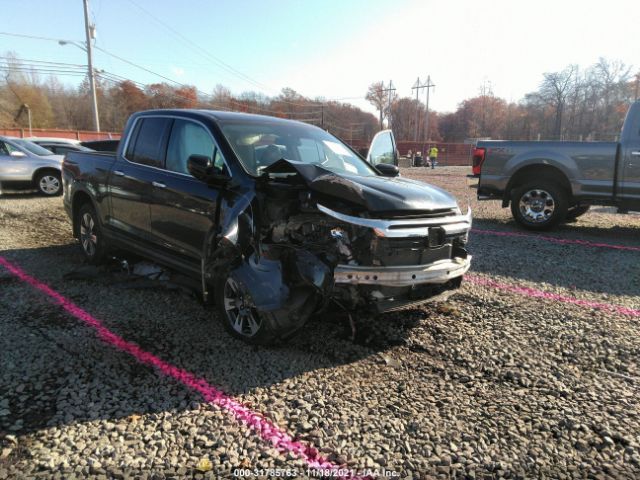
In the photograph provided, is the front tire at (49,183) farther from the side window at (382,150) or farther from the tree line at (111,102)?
the tree line at (111,102)

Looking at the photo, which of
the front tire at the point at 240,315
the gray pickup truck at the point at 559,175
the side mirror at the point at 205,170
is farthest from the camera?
the gray pickup truck at the point at 559,175

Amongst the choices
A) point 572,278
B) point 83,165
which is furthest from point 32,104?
point 572,278

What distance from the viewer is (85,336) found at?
3699 millimetres

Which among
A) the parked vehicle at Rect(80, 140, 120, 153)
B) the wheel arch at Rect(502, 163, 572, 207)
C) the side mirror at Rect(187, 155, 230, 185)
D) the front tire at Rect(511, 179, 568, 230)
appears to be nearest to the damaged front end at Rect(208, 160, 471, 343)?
the side mirror at Rect(187, 155, 230, 185)

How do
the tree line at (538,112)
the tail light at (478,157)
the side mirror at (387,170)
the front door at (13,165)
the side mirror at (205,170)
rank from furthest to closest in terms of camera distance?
the tree line at (538,112), the front door at (13,165), the tail light at (478,157), the side mirror at (387,170), the side mirror at (205,170)

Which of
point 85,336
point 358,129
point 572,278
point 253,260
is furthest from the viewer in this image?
point 358,129

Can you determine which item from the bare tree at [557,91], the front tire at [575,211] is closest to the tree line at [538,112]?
the bare tree at [557,91]

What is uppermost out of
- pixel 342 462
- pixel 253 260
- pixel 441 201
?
pixel 441 201

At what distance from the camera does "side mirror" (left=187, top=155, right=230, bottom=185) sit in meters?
3.56

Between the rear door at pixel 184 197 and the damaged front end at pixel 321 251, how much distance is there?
494mm

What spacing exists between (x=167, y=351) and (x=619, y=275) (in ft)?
17.8

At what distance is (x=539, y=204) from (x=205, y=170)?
22.2ft

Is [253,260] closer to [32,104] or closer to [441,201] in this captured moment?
[441,201]

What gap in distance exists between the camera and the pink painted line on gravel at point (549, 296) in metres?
4.51
